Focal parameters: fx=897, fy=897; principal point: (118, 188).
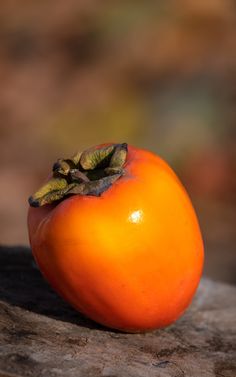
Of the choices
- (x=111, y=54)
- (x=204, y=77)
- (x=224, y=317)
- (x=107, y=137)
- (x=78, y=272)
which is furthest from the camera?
(x=111, y=54)

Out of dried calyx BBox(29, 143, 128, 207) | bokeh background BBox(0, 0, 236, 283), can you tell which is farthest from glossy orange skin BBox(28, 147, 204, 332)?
bokeh background BBox(0, 0, 236, 283)

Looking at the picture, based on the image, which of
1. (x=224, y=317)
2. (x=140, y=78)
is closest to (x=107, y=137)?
(x=140, y=78)

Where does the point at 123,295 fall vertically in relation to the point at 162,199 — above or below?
below

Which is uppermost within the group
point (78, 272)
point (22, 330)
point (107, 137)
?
point (78, 272)

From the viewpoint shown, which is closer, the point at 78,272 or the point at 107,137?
the point at 78,272

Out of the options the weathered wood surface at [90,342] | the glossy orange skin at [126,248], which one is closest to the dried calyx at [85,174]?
the glossy orange skin at [126,248]

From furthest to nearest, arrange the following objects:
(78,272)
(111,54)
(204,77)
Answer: (111,54) → (204,77) → (78,272)

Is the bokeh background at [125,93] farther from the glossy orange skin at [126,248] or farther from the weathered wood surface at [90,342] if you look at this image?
the glossy orange skin at [126,248]

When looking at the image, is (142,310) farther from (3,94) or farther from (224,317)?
(3,94)
